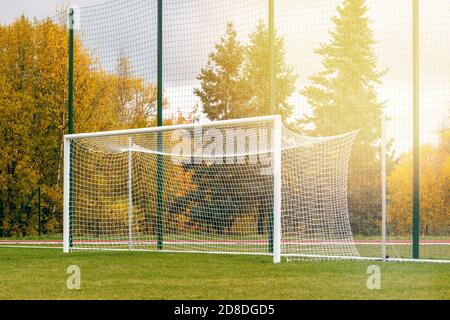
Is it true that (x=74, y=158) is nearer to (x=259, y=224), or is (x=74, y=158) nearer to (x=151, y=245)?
(x=151, y=245)

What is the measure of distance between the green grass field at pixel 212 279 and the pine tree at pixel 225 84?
13640mm

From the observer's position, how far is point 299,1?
1145 centimetres

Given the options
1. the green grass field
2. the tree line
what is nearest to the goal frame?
the green grass field

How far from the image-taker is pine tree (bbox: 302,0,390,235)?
25.8 meters

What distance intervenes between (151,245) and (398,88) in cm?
478

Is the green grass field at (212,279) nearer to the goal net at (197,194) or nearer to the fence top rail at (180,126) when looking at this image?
the goal net at (197,194)

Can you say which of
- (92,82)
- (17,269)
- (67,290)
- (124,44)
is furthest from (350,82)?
(67,290)

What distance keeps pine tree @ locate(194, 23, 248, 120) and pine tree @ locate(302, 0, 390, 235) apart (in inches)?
119

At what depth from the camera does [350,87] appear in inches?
1054

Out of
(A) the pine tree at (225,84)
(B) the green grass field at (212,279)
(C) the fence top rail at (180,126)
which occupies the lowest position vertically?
(B) the green grass field at (212,279)

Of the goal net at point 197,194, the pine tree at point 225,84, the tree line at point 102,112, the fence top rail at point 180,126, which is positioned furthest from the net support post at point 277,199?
the pine tree at point 225,84

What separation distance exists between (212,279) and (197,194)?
5299 millimetres

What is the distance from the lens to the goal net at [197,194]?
1125cm

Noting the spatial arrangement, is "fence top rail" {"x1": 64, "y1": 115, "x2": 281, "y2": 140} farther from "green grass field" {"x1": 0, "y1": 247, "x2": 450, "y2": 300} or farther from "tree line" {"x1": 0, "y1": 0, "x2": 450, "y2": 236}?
"tree line" {"x1": 0, "y1": 0, "x2": 450, "y2": 236}
